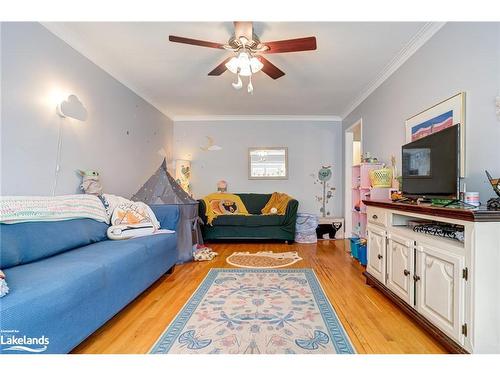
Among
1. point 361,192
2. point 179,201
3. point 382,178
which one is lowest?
point 179,201

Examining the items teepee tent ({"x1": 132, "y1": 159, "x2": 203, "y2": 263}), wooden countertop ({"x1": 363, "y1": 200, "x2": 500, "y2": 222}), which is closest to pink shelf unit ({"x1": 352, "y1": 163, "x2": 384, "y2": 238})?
wooden countertop ({"x1": 363, "y1": 200, "x2": 500, "y2": 222})

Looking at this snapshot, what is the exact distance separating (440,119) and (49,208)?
316cm

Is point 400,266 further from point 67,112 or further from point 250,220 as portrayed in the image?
point 67,112

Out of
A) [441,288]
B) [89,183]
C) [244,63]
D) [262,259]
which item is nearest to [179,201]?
[89,183]

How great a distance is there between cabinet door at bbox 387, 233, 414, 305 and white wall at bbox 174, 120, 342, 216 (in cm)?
313

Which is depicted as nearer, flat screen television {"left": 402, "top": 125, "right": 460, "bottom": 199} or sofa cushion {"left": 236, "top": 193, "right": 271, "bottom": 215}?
flat screen television {"left": 402, "top": 125, "right": 460, "bottom": 199}

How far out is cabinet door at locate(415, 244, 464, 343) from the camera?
1339 mm

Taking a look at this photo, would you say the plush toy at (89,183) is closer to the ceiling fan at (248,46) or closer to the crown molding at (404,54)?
the ceiling fan at (248,46)

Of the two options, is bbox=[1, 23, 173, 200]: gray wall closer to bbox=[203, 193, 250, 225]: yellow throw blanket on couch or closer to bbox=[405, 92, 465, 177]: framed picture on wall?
bbox=[203, 193, 250, 225]: yellow throw blanket on couch

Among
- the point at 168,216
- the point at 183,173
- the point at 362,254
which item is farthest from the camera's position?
the point at 183,173

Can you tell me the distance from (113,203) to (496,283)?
2.96 m

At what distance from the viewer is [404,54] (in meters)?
2.61
